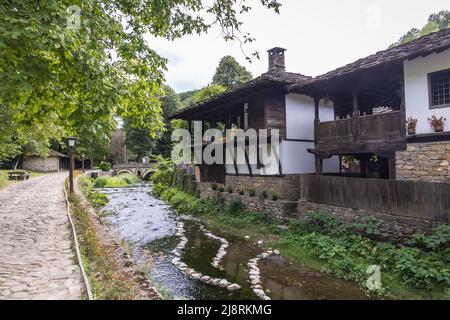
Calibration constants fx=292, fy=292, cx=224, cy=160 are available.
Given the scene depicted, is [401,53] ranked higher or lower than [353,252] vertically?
higher

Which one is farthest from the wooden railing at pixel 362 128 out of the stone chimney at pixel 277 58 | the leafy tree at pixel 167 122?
the leafy tree at pixel 167 122

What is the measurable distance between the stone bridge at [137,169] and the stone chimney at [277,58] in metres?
32.0

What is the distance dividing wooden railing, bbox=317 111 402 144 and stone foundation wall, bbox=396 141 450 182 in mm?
762

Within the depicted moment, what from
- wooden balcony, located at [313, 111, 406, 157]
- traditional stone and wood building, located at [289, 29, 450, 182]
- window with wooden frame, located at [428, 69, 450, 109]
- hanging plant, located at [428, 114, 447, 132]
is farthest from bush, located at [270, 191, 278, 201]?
window with wooden frame, located at [428, 69, 450, 109]

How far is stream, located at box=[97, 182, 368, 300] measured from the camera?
7070 mm

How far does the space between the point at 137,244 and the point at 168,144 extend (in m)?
40.2

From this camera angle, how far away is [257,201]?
46.9ft

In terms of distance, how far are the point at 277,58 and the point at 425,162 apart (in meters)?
9.58

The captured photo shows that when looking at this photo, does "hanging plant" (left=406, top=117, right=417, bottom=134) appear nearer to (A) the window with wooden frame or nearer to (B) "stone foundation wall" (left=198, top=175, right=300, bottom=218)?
(A) the window with wooden frame

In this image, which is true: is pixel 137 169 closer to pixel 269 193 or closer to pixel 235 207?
pixel 235 207

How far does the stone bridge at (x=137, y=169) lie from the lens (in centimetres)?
4453

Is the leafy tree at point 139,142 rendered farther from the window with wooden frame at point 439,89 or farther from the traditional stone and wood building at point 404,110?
the window with wooden frame at point 439,89

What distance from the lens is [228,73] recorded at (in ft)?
117

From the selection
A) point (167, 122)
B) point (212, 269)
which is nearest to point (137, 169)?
point (167, 122)
